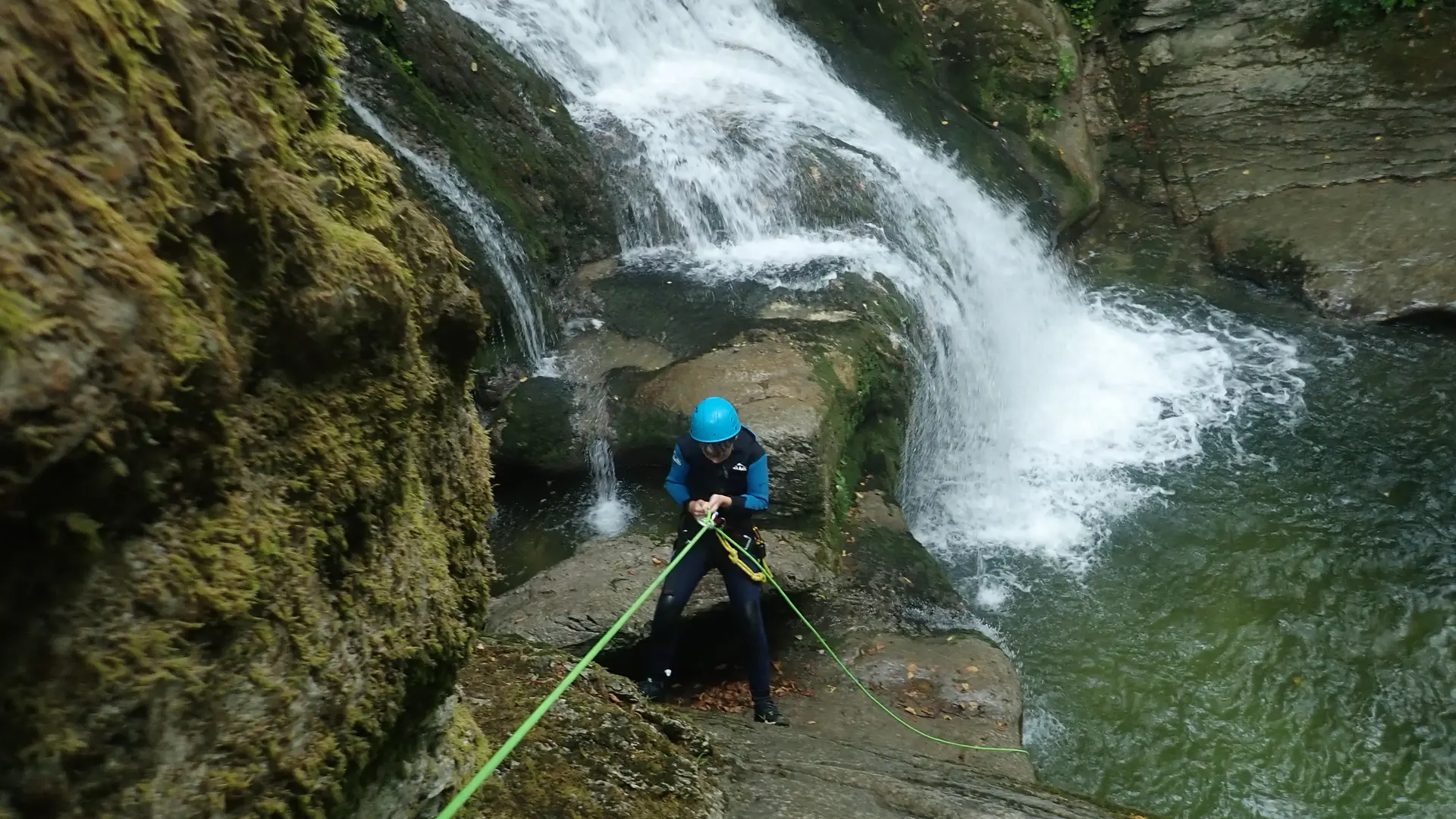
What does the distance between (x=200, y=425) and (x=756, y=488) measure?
351 centimetres

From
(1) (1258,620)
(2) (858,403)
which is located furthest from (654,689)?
(1) (1258,620)

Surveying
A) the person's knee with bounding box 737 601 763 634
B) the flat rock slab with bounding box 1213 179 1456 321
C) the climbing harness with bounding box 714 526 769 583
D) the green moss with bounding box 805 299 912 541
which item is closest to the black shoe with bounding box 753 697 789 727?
the person's knee with bounding box 737 601 763 634

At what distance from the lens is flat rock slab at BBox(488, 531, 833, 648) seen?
17.6 ft

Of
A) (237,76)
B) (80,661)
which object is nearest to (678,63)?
(237,76)

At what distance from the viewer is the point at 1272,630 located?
7.11 metres

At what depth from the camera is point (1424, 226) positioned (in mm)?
10586

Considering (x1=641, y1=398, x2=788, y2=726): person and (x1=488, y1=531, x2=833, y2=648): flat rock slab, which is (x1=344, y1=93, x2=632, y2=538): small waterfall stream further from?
(x1=641, y1=398, x2=788, y2=726): person

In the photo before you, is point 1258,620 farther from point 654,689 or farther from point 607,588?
point 607,588

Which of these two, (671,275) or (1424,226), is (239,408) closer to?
(671,275)

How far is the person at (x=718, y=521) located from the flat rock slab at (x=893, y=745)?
36 centimetres

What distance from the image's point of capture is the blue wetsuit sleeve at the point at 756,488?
4.72 m

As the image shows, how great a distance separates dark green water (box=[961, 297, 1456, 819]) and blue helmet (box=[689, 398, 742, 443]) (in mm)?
3556

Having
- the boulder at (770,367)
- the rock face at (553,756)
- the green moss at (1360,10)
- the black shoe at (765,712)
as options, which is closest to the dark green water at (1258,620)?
the boulder at (770,367)

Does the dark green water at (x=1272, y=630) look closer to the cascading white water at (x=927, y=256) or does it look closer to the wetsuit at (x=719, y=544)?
the cascading white water at (x=927, y=256)
